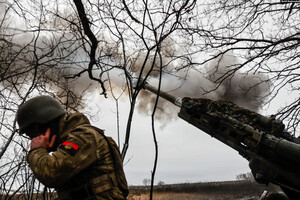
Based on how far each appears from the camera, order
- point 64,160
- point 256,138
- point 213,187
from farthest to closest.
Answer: point 213,187
point 256,138
point 64,160

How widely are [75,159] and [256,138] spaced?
3769 millimetres

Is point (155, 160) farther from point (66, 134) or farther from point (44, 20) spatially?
point (44, 20)

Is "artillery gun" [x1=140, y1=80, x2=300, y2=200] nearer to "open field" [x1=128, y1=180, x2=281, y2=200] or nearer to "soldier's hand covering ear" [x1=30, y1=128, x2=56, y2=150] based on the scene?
"soldier's hand covering ear" [x1=30, y1=128, x2=56, y2=150]

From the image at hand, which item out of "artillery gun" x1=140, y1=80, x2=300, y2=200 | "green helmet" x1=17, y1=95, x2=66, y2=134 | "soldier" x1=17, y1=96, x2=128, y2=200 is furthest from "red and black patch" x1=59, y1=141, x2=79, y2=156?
"artillery gun" x1=140, y1=80, x2=300, y2=200

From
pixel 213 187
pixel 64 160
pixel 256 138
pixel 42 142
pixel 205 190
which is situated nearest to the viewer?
pixel 64 160

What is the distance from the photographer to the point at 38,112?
2.19 m

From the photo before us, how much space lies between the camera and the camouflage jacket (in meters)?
1.71

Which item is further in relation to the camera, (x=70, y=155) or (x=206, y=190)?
(x=206, y=190)

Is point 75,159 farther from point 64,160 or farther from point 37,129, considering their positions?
point 37,129

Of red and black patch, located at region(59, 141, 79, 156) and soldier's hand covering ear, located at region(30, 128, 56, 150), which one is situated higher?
soldier's hand covering ear, located at region(30, 128, 56, 150)

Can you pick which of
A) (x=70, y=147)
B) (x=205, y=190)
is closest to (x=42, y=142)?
(x=70, y=147)

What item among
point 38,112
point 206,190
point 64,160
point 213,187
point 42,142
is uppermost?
point 213,187

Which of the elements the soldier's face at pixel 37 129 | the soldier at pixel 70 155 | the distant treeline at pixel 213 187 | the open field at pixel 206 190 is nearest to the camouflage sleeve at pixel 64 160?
the soldier at pixel 70 155

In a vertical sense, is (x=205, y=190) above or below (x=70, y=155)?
above
